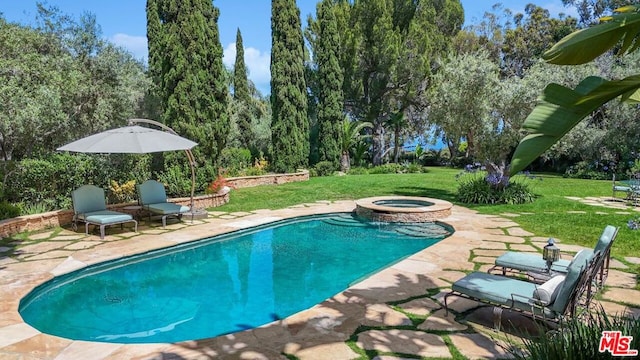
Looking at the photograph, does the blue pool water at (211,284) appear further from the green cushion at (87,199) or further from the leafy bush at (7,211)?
the leafy bush at (7,211)

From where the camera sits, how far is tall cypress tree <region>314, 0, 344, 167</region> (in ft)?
72.3

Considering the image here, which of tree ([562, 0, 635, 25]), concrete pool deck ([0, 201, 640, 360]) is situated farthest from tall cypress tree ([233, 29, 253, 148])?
tree ([562, 0, 635, 25])

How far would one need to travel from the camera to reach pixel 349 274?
23.7ft

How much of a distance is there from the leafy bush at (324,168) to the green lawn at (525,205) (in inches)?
108

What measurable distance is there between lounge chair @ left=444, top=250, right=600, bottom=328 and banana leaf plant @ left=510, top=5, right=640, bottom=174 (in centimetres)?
226

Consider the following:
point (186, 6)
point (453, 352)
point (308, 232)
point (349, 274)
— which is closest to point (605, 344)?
point (453, 352)

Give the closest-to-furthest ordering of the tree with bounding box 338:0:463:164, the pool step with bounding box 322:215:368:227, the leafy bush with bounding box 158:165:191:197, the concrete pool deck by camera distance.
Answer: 1. the concrete pool deck
2. the pool step with bounding box 322:215:368:227
3. the leafy bush with bounding box 158:165:191:197
4. the tree with bounding box 338:0:463:164

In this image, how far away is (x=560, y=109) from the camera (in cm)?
196

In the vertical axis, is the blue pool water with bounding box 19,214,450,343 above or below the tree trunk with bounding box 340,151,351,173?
below

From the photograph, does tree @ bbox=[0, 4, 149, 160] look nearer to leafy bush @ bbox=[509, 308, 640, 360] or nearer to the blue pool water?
the blue pool water

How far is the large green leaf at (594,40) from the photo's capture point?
1930mm

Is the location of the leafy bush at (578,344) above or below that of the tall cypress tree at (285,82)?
below

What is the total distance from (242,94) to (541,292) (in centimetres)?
2536

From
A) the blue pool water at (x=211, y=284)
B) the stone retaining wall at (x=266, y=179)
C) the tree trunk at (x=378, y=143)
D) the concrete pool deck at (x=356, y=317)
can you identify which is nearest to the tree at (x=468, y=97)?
the blue pool water at (x=211, y=284)
